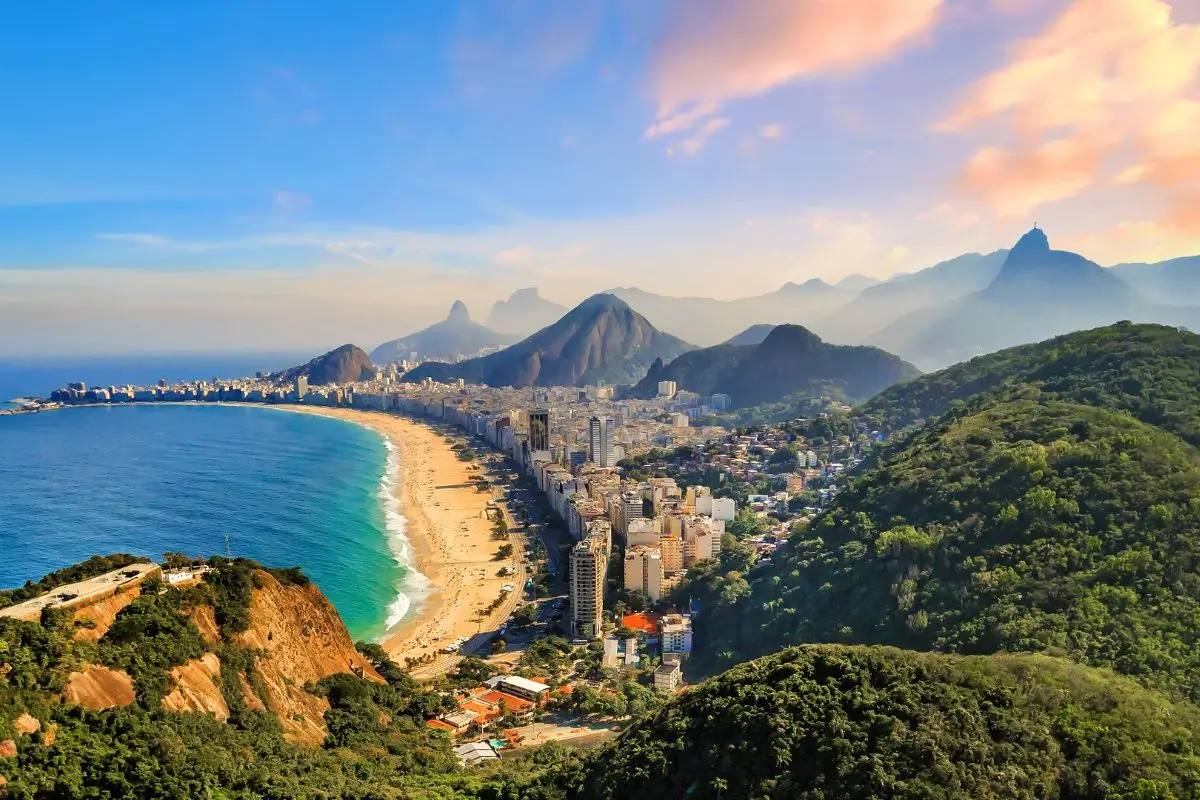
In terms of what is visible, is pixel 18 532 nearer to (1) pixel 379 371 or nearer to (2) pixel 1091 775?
(2) pixel 1091 775

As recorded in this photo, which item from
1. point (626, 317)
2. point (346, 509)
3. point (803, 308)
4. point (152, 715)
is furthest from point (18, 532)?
point (803, 308)

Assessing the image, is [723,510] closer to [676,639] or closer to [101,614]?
[676,639]

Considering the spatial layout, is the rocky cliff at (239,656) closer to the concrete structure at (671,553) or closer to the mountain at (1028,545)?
the mountain at (1028,545)

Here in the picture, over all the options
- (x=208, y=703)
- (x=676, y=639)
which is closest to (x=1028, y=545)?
(x=676, y=639)

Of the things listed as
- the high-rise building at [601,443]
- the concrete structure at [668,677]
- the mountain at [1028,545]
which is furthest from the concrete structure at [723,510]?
the high-rise building at [601,443]

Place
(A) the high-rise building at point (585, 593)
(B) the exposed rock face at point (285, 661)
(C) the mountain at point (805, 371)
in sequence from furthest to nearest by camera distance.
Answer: (C) the mountain at point (805, 371), (A) the high-rise building at point (585, 593), (B) the exposed rock face at point (285, 661)

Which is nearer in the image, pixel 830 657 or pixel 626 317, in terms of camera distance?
pixel 830 657
